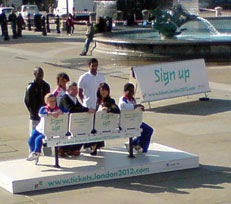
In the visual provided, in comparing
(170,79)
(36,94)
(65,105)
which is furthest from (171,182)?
(170,79)

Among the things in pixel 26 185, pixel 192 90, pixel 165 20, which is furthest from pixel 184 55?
pixel 26 185

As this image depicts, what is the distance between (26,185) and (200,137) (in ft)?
14.4

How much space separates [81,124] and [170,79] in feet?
22.0

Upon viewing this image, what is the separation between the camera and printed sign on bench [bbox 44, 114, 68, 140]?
9172 mm

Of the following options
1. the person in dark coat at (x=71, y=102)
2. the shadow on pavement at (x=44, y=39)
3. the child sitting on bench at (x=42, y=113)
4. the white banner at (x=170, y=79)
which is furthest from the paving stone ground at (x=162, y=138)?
the shadow on pavement at (x=44, y=39)

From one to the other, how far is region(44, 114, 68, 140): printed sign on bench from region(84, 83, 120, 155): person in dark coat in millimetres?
686

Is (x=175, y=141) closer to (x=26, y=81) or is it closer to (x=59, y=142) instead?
(x=59, y=142)

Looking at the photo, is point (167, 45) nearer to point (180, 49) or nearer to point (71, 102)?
point (180, 49)

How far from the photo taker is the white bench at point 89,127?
30.3ft

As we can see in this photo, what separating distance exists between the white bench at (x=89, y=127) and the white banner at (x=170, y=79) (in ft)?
17.9

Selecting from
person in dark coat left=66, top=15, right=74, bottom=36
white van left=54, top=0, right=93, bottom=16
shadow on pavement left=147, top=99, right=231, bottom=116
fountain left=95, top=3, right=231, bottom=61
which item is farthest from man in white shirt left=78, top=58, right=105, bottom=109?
white van left=54, top=0, right=93, bottom=16

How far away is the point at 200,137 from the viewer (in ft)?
40.1

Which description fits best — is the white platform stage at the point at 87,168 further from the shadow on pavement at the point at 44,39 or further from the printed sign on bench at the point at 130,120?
the shadow on pavement at the point at 44,39

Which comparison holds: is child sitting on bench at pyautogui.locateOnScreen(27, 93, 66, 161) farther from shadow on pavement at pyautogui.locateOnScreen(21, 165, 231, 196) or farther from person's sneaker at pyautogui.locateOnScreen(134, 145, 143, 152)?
person's sneaker at pyautogui.locateOnScreen(134, 145, 143, 152)
